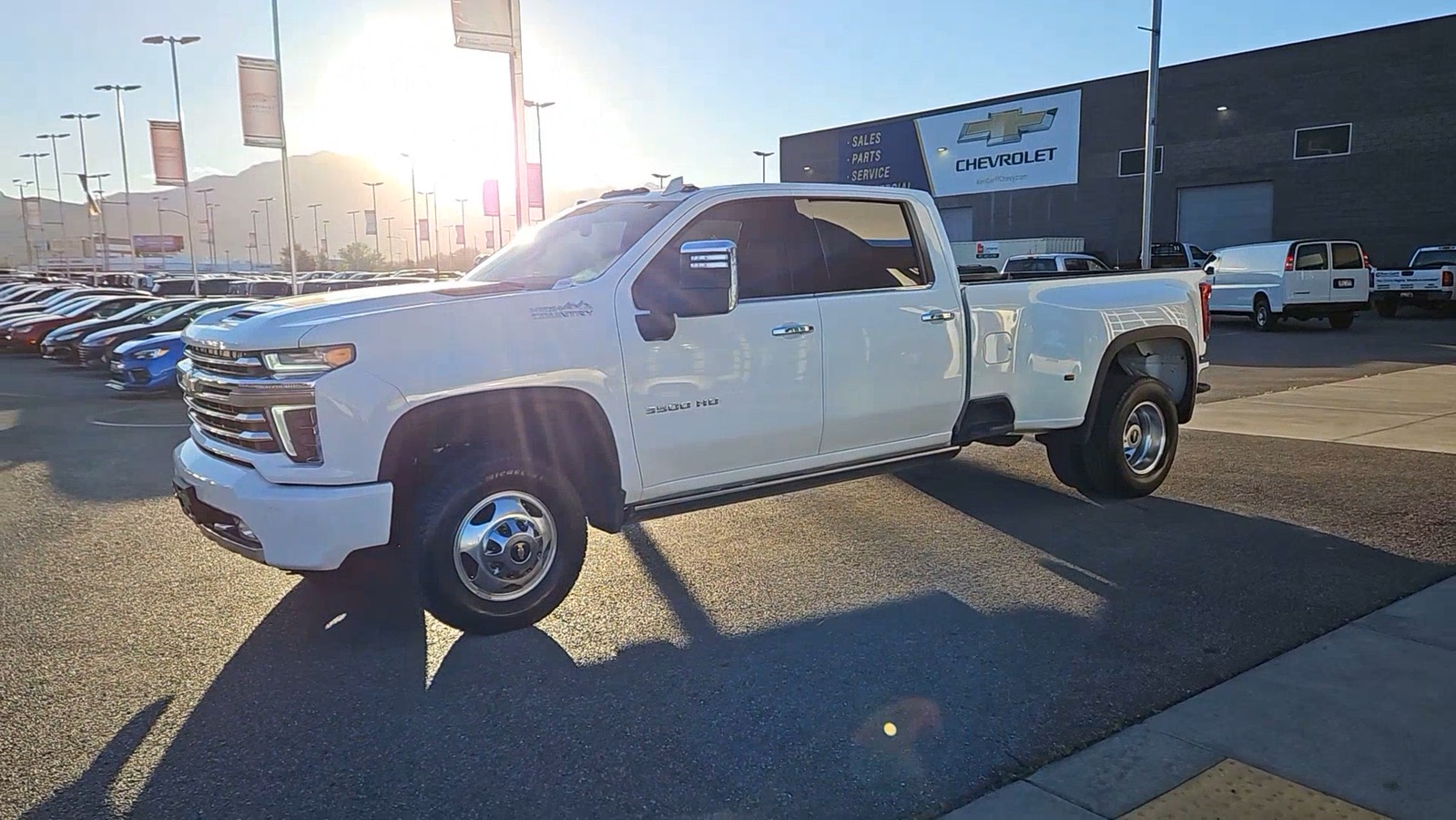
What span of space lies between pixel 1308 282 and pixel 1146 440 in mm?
19200

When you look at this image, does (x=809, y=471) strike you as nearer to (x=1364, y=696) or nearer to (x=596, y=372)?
(x=596, y=372)

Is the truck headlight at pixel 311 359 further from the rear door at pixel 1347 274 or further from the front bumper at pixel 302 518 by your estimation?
the rear door at pixel 1347 274

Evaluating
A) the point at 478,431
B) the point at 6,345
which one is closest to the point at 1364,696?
the point at 478,431

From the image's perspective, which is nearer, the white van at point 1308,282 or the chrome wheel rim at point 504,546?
the chrome wheel rim at point 504,546

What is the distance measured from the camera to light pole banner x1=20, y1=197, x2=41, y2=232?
3251 inches

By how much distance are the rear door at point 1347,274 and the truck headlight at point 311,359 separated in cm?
2431

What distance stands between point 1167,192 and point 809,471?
37.6 m

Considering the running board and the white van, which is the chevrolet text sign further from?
the running board

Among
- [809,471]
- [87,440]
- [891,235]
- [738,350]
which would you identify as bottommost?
[87,440]

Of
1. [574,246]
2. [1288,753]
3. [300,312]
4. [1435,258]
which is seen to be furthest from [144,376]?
[1435,258]

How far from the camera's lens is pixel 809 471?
5566 millimetres

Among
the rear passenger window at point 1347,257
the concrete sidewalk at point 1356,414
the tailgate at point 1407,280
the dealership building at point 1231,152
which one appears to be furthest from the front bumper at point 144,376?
the tailgate at point 1407,280

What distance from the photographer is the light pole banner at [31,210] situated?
271 ft

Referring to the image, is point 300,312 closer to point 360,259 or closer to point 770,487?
point 770,487
